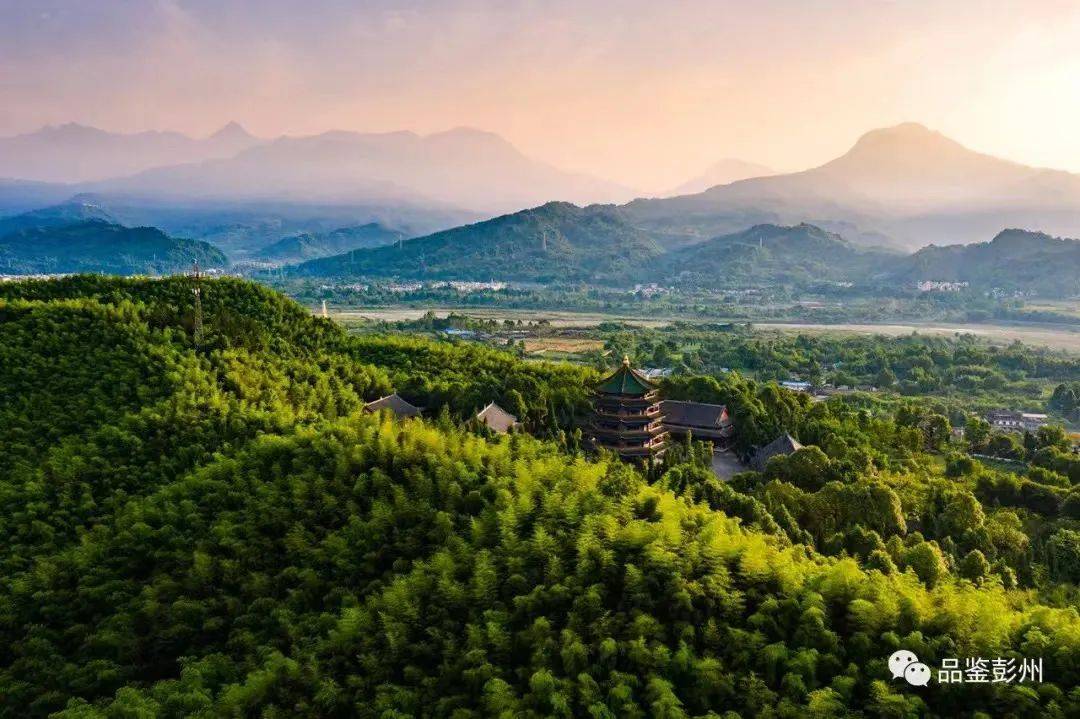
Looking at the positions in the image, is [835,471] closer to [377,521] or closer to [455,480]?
[455,480]

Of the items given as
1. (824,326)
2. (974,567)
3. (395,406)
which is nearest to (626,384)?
(395,406)

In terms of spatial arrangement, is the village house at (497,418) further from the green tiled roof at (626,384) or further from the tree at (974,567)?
the tree at (974,567)

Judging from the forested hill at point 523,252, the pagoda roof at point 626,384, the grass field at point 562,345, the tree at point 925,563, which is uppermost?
the forested hill at point 523,252

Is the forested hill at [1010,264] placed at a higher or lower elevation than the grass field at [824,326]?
higher

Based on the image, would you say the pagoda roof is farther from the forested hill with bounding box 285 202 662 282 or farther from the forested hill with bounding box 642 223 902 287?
the forested hill with bounding box 285 202 662 282

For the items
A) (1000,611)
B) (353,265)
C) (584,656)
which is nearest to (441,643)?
(584,656)

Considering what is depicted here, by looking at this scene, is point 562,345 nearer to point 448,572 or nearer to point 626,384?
point 626,384

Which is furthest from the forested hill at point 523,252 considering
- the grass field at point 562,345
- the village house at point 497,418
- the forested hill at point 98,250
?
the village house at point 497,418
